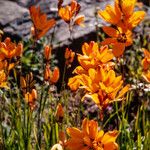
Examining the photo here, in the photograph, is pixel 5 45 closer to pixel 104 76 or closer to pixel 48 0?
pixel 104 76

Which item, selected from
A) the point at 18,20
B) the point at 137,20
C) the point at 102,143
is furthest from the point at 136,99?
the point at 102,143

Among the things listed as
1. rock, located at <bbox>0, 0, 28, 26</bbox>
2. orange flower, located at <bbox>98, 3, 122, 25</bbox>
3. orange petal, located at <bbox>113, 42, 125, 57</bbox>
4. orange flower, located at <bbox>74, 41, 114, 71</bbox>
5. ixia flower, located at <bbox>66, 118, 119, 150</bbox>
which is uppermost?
orange flower, located at <bbox>98, 3, 122, 25</bbox>

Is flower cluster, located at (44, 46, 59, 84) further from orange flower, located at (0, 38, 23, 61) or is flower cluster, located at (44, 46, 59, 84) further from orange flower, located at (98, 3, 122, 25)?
orange flower, located at (98, 3, 122, 25)

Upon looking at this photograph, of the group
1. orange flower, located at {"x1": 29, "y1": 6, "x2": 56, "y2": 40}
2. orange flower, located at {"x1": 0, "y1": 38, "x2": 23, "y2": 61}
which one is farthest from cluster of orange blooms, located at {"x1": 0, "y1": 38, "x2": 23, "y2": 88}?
orange flower, located at {"x1": 29, "y1": 6, "x2": 56, "y2": 40}

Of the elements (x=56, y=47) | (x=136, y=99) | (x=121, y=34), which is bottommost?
(x=136, y=99)

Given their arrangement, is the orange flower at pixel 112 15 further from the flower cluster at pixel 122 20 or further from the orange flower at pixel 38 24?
the orange flower at pixel 38 24

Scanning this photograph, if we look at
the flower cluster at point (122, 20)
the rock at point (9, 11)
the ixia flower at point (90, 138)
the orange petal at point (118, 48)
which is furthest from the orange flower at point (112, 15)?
the rock at point (9, 11)
